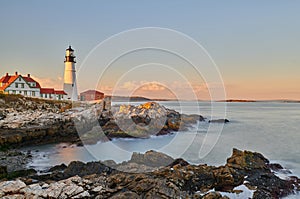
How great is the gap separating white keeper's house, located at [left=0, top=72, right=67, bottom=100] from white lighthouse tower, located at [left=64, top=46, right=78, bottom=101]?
0.81m

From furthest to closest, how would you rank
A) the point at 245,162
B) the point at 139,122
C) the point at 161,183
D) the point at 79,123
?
the point at 139,122, the point at 79,123, the point at 245,162, the point at 161,183

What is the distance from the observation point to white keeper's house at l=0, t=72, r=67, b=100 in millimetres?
24281

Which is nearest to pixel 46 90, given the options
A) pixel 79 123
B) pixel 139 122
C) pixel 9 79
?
pixel 9 79

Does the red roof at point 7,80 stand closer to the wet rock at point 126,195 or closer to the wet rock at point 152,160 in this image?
the wet rock at point 152,160

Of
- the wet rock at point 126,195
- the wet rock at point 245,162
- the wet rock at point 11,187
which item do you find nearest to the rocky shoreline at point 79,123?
the wet rock at point 11,187

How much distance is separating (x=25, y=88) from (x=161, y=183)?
961 inches

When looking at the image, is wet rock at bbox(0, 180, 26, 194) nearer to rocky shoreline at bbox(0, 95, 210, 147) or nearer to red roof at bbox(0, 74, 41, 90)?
rocky shoreline at bbox(0, 95, 210, 147)

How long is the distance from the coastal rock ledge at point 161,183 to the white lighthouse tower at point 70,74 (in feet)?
63.4

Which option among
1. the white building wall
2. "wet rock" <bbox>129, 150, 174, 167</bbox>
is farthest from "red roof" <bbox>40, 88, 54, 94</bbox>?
"wet rock" <bbox>129, 150, 174, 167</bbox>

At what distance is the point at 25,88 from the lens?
2489 centimetres

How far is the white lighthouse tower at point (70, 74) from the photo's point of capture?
81.0 feet

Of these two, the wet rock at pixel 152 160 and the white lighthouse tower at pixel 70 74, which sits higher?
the white lighthouse tower at pixel 70 74

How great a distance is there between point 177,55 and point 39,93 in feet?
74.6

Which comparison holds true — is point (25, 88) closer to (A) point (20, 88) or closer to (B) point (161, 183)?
(A) point (20, 88)
